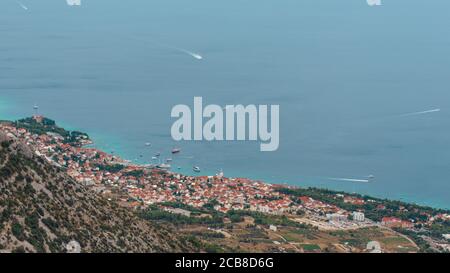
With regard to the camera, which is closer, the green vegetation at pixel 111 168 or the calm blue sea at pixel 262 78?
the green vegetation at pixel 111 168

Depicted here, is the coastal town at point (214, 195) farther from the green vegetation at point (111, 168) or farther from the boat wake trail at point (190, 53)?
the boat wake trail at point (190, 53)

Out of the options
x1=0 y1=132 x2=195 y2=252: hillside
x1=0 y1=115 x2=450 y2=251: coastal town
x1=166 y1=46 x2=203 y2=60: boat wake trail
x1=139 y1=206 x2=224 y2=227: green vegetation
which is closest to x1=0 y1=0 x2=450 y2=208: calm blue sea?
x1=166 y1=46 x2=203 y2=60: boat wake trail

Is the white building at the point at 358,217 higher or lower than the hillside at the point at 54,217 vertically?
lower

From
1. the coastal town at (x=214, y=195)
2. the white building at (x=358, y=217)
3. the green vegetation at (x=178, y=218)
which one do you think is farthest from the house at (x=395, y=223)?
the green vegetation at (x=178, y=218)

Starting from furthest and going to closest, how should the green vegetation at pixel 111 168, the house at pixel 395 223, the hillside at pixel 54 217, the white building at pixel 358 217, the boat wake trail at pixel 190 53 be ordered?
the boat wake trail at pixel 190 53, the green vegetation at pixel 111 168, the white building at pixel 358 217, the house at pixel 395 223, the hillside at pixel 54 217

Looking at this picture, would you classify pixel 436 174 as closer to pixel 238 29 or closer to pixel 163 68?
pixel 163 68

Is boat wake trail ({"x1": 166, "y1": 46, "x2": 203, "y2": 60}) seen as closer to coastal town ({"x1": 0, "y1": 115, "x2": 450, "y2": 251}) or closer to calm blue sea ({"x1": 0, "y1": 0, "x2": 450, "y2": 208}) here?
calm blue sea ({"x1": 0, "y1": 0, "x2": 450, "y2": 208})
